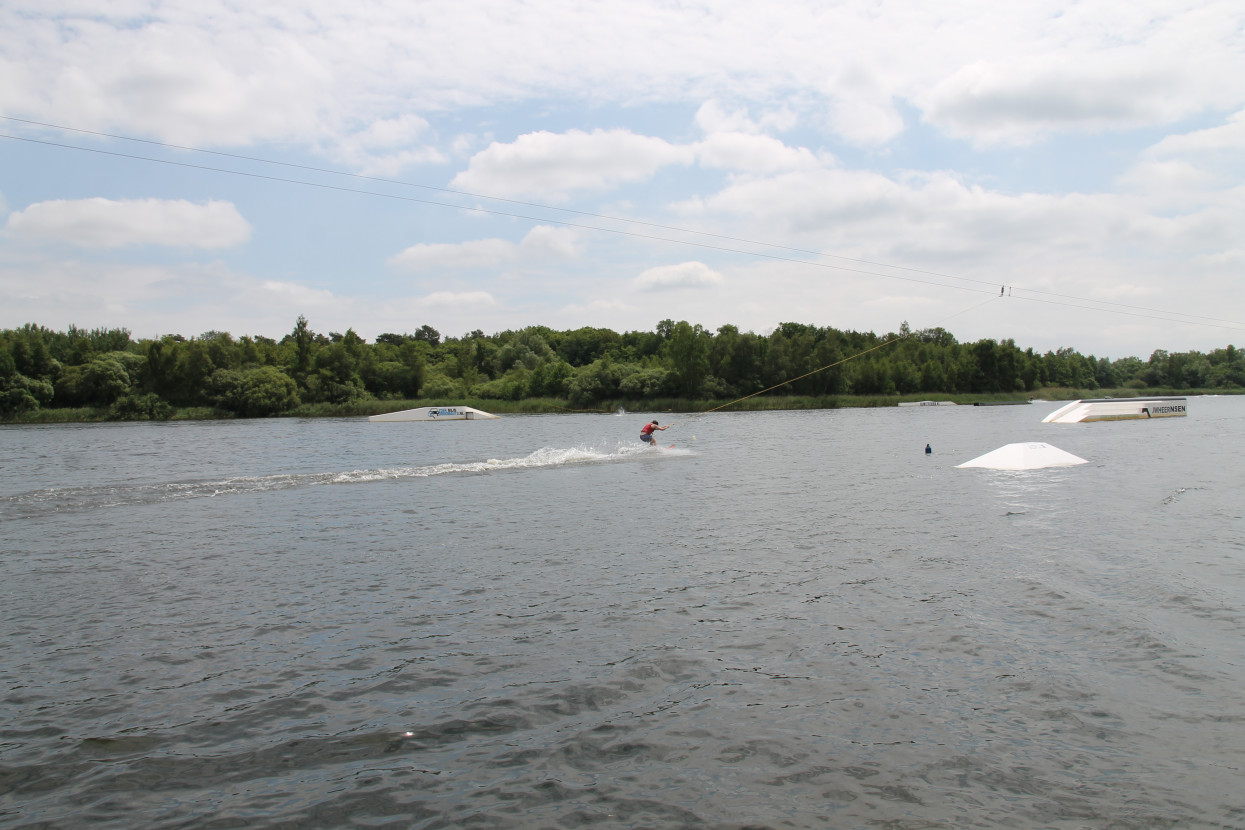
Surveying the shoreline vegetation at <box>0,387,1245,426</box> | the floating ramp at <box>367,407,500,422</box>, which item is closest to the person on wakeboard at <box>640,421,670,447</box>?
the shoreline vegetation at <box>0,387,1245,426</box>

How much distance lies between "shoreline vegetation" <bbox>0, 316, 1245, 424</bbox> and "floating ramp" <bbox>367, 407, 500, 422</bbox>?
11.6m

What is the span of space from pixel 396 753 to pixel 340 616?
4.89 m

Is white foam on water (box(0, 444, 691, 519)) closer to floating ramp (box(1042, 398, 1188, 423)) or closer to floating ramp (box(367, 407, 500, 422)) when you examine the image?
floating ramp (box(1042, 398, 1188, 423))

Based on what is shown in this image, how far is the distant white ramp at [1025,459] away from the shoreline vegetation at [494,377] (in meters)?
40.9

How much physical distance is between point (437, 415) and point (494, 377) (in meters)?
64.1

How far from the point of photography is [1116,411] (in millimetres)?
71250

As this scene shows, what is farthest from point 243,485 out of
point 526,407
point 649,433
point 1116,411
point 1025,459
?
point 526,407

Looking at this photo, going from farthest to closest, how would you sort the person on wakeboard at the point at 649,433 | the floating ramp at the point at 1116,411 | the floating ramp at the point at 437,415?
the floating ramp at the point at 437,415 → the floating ramp at the point at 1116,411 → the person on wakeboard at the point at 649,433

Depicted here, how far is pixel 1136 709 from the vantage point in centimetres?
804

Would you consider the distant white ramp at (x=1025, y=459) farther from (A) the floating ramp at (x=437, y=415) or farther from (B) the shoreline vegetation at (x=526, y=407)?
(A) the floating ramp at (x=437, y=415)

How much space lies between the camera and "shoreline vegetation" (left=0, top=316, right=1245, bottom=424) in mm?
97812

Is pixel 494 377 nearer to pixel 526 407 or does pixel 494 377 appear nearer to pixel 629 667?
pixel 526 407

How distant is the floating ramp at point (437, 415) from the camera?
96062 mm

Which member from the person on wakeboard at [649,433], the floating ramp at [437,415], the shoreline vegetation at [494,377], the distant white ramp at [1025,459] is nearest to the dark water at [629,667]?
the distant white ramp at [1025,459]
